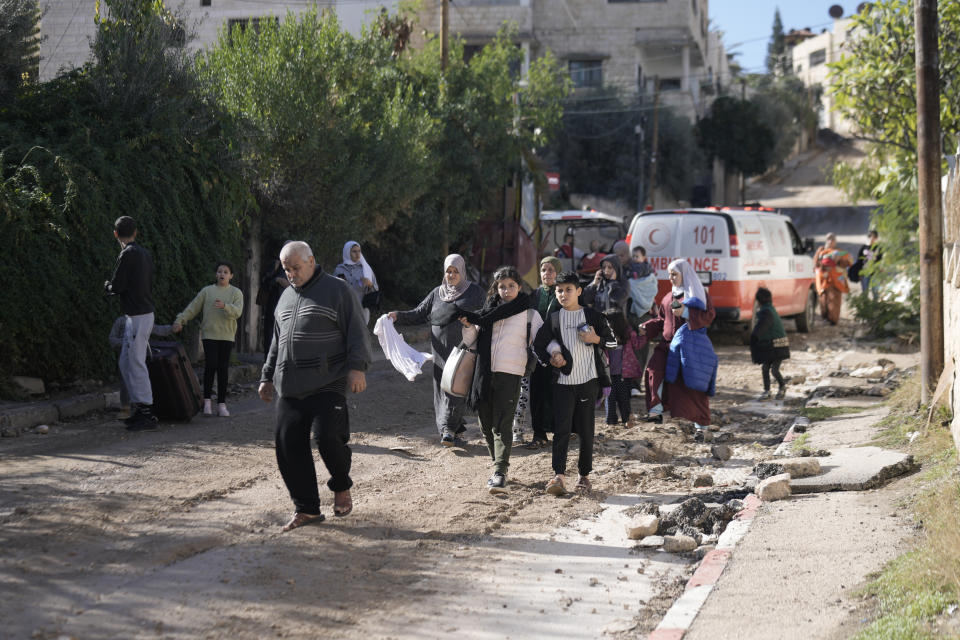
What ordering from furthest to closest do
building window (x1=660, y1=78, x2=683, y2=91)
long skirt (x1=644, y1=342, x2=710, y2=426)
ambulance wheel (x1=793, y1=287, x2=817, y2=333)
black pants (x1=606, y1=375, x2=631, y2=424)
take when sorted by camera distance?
1. building window (x1=660, y1=78, x2=683, y2=91)
2. ambulance wheel (x1=793, y1=287, x2=817, y2=333)
3. black pants (x1=606, y1=375, x2=631, y2=424)
4. long skirt (x1=644, y1=342, x2=710, y2=426)

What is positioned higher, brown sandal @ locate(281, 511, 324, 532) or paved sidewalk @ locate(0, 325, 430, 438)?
paved sidewalk @ locate(0, 325, 430, 438)

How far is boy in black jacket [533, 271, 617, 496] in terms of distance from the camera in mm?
7715

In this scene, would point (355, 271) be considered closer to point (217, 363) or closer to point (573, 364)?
point (217, 363)

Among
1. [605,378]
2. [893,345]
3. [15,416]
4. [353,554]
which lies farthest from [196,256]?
[893,345]

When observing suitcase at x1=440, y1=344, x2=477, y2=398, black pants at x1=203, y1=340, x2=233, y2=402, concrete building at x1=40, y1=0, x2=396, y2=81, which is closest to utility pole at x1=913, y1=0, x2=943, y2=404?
suitcase at x1=440, y1=344, x2=477, y2=398

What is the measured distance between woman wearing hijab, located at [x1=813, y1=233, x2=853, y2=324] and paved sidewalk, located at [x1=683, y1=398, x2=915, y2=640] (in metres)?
14.9

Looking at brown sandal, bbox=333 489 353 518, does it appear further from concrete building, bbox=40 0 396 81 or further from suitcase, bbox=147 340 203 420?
concrete building, bbox=40 0 396 81

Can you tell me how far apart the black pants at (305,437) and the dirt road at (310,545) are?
0.25m

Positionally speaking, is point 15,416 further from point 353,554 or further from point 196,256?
point 353,554

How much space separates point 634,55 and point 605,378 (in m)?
44.3

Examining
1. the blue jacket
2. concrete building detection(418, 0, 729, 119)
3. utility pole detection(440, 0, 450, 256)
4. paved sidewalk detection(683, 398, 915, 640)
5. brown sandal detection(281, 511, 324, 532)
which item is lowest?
paved sidewalk detection(683, 398, 915, 640)

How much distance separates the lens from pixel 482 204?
79.1 feet

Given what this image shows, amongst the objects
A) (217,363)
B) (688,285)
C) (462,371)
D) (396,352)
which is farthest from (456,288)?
(217,363)

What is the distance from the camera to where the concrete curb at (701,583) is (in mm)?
4840
